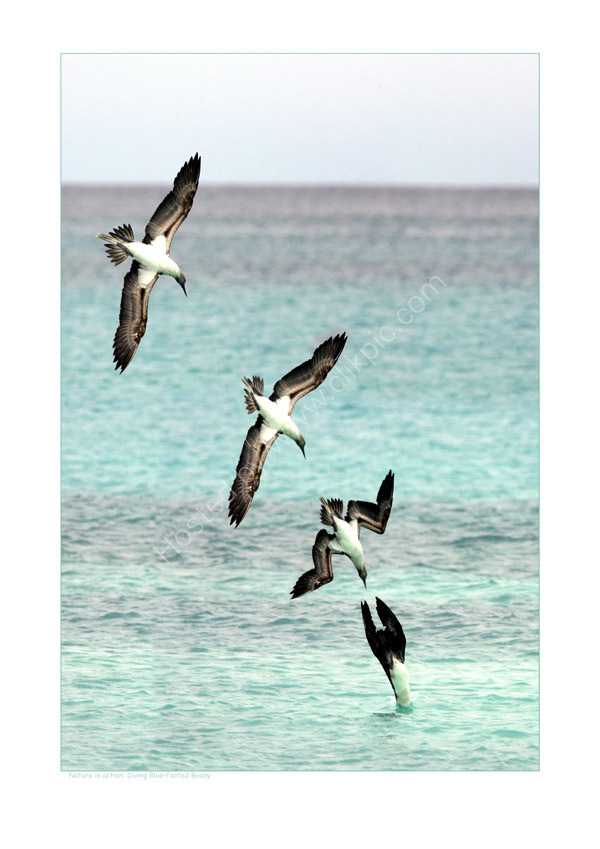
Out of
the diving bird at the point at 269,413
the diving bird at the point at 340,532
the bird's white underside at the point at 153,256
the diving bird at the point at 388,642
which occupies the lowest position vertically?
the diving bird at the point at 388,642

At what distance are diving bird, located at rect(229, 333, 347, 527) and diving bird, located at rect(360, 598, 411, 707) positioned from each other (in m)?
1.98

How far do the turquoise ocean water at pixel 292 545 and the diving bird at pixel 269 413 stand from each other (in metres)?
3.00

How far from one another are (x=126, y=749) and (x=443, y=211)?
11019cm

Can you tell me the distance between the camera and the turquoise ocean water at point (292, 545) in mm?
15898

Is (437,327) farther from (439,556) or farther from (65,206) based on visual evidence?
(65,206)

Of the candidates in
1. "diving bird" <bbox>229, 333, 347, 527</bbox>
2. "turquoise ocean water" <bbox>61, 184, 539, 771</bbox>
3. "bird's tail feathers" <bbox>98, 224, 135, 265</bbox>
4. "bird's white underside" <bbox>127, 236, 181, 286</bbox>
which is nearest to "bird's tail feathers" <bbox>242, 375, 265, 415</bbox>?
"diving bird" <bbox>229, 333, 347, 527</bbox>

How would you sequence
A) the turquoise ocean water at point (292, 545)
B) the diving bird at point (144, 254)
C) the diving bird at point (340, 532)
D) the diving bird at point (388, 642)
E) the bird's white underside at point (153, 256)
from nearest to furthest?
the diving bird at point (144, 254) < the bird's white underside at point (153, 256) < the diving bird at point (340, 532) < the diving bird at point (388, 642) < the turquoise ocean water at point (292, 545)

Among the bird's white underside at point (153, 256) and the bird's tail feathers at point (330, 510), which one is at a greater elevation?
the bird's white underside at point (153, 256)

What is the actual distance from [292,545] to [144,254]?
9.81m

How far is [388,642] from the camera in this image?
1557 centimetres

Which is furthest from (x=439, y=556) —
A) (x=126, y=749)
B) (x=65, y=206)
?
(x=65, y=206)

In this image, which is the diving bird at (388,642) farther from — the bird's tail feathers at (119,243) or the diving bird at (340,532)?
the bird's tail feathers at (119,243)

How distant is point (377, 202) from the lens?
13450 cm

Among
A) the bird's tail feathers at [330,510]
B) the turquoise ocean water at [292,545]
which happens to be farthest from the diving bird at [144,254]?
A: the turquoise ocean water at [292,545]
